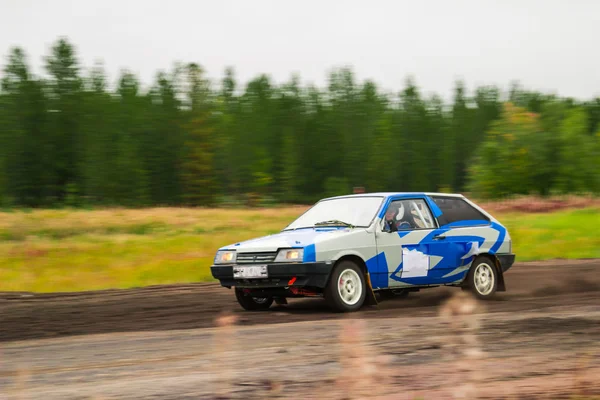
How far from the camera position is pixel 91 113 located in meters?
76.2

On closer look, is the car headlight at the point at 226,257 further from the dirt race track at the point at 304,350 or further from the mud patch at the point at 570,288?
the mud patch at the point at 570,288

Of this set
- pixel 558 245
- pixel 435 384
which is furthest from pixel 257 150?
pixel 435 384

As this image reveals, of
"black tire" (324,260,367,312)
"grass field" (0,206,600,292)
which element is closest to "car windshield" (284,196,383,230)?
"black tire" (324,260,367,312)

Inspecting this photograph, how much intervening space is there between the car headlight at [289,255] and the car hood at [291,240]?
0.21 ft

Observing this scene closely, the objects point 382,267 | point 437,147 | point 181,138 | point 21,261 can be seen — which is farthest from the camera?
point 437,147

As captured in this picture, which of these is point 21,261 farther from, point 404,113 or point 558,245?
point 404,113

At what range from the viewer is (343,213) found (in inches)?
441

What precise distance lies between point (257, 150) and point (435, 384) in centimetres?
8343

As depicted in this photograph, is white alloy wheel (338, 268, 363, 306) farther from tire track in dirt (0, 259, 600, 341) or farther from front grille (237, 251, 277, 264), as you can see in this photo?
front grille (237, 251, 277, 264)

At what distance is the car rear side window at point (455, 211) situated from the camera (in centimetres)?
1176

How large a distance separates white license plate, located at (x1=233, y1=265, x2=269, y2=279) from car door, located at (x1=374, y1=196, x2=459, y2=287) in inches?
61.5

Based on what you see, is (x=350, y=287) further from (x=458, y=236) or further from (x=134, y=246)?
(x=134, y=246)

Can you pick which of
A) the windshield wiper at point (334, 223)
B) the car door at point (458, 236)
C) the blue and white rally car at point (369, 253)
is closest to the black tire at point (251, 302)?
the blue and white rally car at point (369, 253)

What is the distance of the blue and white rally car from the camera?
33.0 feet
